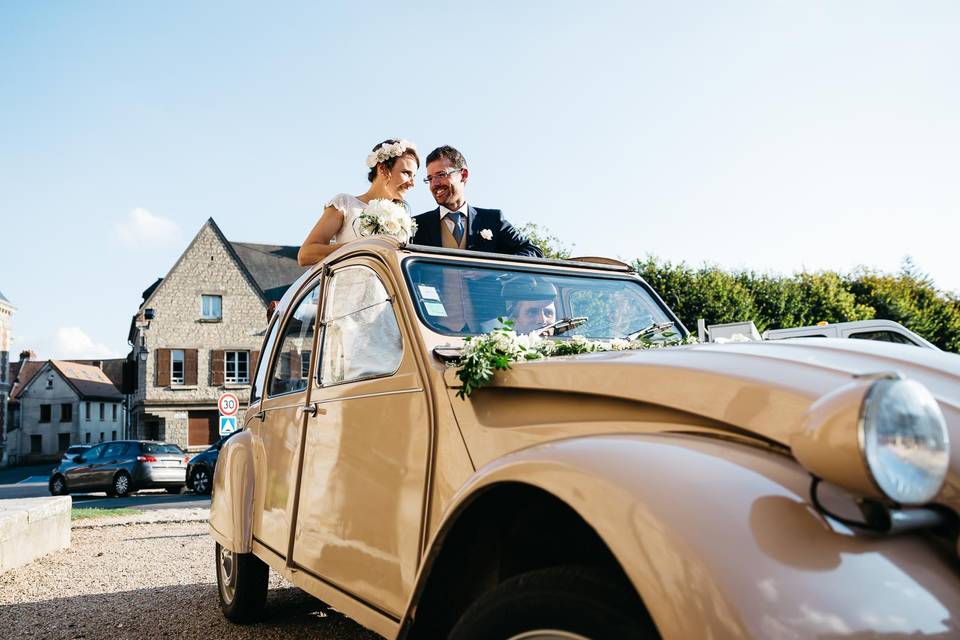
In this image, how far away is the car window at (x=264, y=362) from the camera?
464cm

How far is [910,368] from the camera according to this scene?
2.17 metres

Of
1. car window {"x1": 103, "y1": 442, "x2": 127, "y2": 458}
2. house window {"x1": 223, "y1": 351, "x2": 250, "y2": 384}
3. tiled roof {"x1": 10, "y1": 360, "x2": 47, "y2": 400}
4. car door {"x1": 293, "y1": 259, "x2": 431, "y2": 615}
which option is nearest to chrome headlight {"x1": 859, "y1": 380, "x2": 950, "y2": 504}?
car door {"x1": 293, "y1": 259, "x2": 431, "y2": 615}

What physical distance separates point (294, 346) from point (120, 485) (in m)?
20.7

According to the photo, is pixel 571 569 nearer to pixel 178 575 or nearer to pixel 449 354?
pixel 449 354

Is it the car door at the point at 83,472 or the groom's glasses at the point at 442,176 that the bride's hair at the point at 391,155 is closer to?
the groom's glasses at the point at 442,176

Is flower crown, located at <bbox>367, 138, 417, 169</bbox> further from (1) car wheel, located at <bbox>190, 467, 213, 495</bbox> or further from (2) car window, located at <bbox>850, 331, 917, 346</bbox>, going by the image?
(1) car wheel, located at <bbox>190, 467, 213, 495</bbox>

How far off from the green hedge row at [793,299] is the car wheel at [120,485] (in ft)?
51.8

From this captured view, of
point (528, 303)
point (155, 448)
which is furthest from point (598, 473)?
point (155, 448)

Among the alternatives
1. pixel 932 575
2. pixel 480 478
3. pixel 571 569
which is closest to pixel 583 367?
pixel 480 478

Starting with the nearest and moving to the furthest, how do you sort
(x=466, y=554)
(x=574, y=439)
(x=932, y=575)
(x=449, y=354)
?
(x=932, y=575) < (x=574, y=439) < (x=466, y=554) < (x=449, y=354)

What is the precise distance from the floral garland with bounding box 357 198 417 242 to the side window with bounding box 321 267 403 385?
0.32 meters

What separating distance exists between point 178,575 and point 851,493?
674 centimetres

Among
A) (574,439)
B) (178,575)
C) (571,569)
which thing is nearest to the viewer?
(571,569)

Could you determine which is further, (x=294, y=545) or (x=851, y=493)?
(x=294, y=545)
